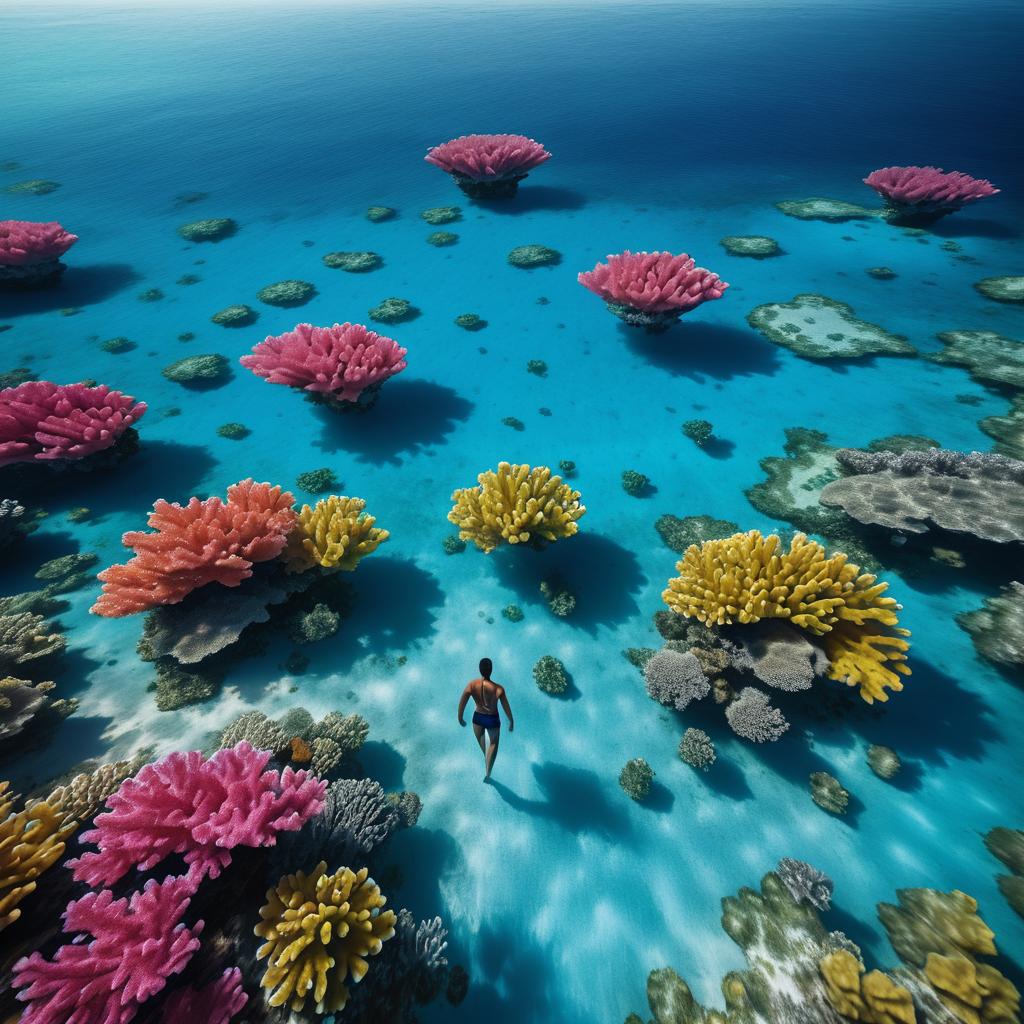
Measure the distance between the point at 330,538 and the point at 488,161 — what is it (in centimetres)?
1739

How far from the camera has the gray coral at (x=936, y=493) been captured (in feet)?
25.7

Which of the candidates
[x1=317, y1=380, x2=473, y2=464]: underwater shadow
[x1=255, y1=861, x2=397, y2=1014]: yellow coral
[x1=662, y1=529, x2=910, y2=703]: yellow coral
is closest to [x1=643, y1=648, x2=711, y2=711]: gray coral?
[x1=662, y1=529, x2=910, y2=703]: yellow coral

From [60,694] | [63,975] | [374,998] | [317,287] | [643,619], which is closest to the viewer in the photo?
[63,975]

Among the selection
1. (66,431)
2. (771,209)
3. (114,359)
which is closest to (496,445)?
(66,431)

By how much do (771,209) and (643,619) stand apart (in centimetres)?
2001

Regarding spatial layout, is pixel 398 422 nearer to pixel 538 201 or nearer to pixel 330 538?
pixel 330 538

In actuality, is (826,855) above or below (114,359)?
below

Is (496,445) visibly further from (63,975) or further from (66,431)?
(63,975)

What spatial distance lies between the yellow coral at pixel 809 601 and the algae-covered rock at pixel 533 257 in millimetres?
12402

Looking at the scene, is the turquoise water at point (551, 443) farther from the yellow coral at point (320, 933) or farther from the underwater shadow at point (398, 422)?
the yellow coral at point (320, 933)

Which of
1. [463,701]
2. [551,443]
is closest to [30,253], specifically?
[551,443]

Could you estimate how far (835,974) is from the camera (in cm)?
445

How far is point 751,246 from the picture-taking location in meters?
17.1

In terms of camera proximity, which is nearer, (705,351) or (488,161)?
(705,351)
